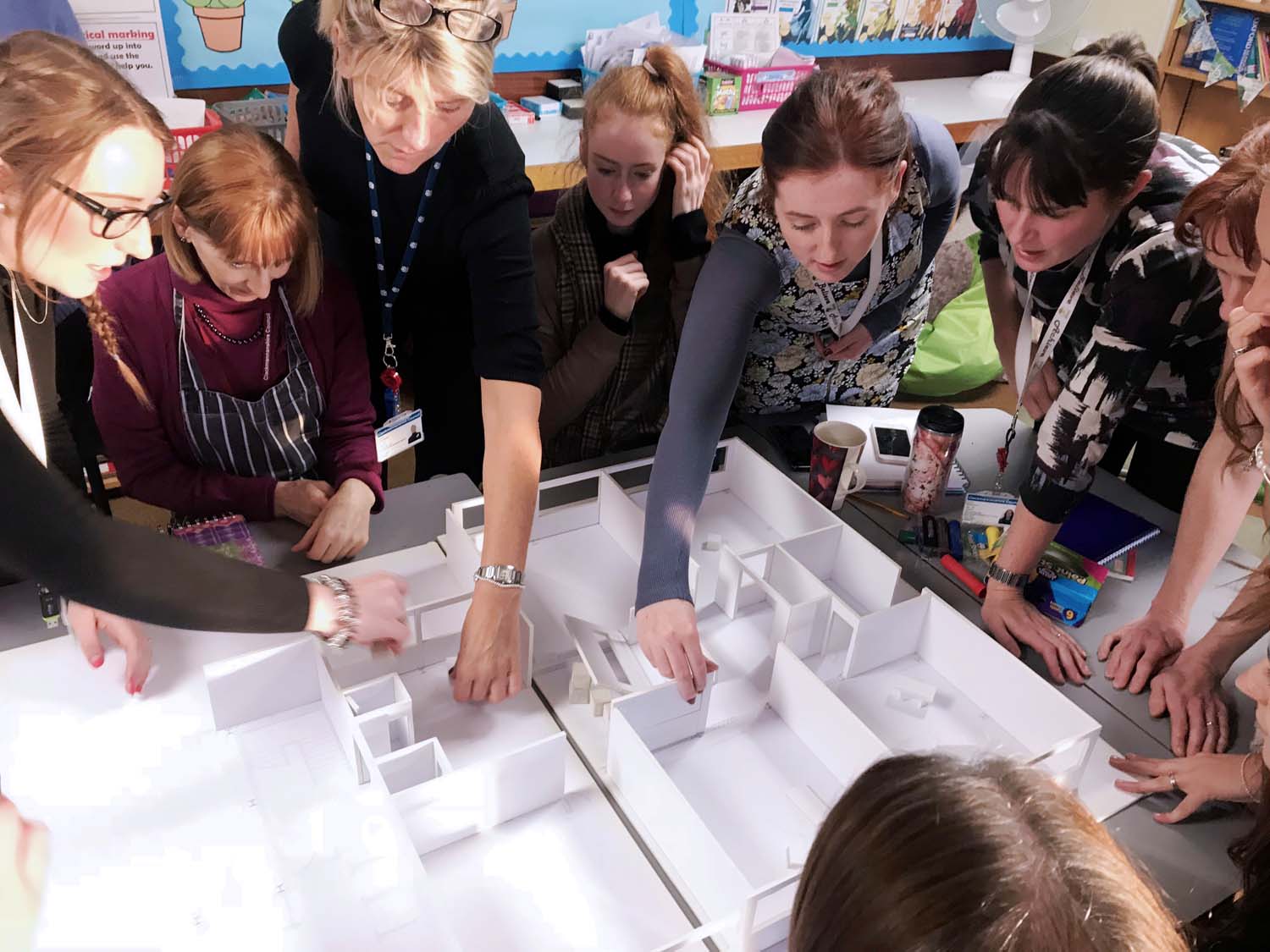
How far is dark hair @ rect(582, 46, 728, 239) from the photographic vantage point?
1.84 meters

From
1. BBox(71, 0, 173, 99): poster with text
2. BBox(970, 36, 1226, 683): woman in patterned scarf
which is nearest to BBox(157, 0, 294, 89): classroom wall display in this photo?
BBox(71, 0, 173, 99): poster with text

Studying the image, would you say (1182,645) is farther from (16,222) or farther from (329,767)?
(16,222)

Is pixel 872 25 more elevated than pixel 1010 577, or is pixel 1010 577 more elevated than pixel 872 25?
pixel 872 25

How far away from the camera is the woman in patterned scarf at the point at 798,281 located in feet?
4.40

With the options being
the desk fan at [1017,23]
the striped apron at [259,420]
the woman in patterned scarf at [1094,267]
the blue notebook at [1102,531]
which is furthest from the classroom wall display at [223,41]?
the blue notebook at [1102,531]

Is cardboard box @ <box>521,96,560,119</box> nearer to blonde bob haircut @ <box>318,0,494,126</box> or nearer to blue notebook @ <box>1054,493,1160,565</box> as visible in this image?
blonde bob haircut @ <box>318,0,494,126</box>

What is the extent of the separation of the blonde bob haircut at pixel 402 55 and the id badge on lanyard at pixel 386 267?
20 cm

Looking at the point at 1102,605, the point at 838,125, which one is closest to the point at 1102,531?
the point at 1102,605

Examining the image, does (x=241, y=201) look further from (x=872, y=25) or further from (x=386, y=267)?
(x=872, y=25)

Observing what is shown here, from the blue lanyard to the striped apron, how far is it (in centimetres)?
17

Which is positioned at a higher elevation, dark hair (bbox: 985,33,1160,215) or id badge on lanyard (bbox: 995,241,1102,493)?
dark hair (bbox: 985,33,1160,215)

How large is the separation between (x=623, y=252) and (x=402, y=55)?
744mm

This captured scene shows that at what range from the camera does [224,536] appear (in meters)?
1.40

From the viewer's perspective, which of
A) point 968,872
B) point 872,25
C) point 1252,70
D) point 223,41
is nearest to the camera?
point 968,872
